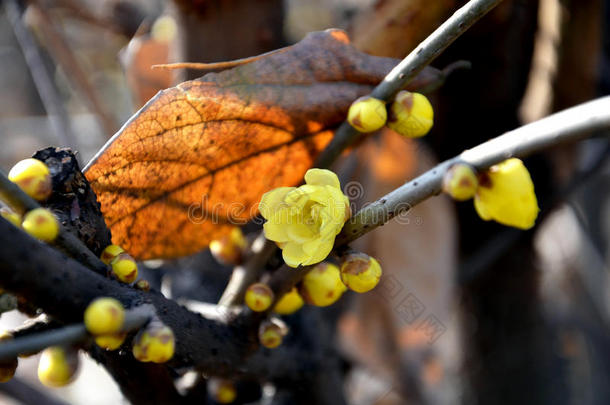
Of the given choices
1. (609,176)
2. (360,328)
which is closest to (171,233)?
(360,328)

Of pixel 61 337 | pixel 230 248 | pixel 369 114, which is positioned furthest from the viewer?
pixel 230 248

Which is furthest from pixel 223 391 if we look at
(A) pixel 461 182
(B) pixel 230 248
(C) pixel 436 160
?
(C) pixel 436 160

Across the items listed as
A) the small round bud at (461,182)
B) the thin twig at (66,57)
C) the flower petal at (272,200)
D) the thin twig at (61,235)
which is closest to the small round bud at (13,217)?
the thin twig at (61,235)

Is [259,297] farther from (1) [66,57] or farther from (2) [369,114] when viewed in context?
(1) [66,57]

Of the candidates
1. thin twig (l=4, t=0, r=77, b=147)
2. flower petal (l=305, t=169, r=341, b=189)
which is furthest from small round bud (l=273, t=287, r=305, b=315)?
thin twig (l=4, t=0, r=77, b=147)

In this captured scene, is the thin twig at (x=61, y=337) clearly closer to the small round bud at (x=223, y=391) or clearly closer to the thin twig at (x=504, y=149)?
the thin twig at (x=504, y=149)
